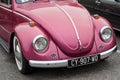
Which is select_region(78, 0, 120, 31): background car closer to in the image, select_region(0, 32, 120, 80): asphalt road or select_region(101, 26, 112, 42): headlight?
select_region(0, 32, 120, 80): asphalt road

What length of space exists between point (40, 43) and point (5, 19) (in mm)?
1898

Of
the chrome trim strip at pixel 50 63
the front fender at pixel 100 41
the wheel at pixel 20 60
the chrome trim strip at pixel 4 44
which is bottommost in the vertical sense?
the chrome trim strip at pixel 4 44

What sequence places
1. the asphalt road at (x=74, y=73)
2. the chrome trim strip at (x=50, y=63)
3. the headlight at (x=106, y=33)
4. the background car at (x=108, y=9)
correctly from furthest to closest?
the background car at (x=108, y=9), the headlight at (x=106, y=33), the asphalt road at (x=74, y=73), the chrome trim strip at (x=50, y=63)

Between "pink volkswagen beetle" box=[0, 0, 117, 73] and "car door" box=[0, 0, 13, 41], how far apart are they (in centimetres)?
33

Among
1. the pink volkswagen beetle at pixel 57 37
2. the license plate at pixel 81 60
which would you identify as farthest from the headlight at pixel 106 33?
the license plate at pixel 81 60

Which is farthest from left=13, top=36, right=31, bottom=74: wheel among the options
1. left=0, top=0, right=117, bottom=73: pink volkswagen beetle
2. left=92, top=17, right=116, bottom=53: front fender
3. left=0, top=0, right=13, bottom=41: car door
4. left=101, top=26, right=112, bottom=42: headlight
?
left=101, top=26, right=112, bottom=42: headlight

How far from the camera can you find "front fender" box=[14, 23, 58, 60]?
17.0 feet

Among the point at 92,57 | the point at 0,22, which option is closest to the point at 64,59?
the point at 92,57

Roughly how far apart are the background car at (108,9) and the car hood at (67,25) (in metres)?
1.84

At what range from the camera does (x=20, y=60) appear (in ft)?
18.6

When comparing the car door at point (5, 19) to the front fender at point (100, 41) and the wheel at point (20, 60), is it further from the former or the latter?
the front fender at point (100, 41)

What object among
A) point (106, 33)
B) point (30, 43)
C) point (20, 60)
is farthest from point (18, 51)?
point (106, 33)

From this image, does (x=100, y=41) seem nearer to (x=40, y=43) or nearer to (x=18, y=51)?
(x=40, y=43)

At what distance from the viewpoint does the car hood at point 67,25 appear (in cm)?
527
